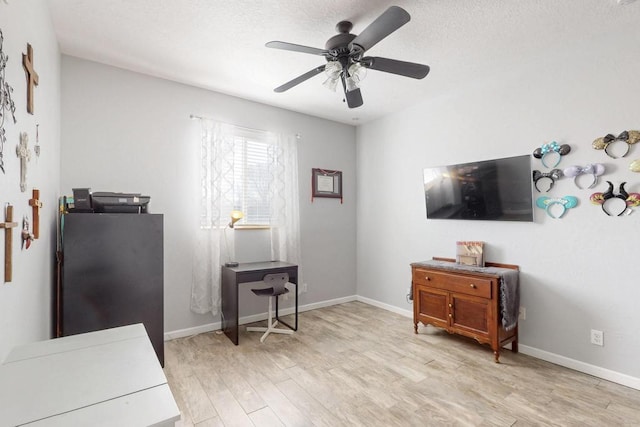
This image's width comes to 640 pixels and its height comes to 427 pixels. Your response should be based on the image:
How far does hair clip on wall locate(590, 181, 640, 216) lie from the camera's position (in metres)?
2.28

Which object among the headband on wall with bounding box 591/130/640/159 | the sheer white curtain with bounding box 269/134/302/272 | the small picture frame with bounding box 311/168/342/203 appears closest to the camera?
the headband on wall with bounding box 591/130/640/159

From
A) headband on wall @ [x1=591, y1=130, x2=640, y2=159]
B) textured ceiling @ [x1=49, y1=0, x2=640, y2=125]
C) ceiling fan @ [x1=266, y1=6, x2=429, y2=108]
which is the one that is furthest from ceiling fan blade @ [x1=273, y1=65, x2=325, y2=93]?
headband on wall @ [x1=591, y1=130, x2=640, y2=159]

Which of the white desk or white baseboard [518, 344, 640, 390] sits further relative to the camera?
white baseboard [518, 344, 640, 390]

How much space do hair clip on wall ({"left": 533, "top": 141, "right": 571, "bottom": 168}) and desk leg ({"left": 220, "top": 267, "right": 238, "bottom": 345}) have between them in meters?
3.08

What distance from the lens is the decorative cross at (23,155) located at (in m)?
1.35

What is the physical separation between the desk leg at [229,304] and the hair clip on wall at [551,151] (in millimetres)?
3081

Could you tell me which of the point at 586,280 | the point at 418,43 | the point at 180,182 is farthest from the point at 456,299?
the point at 180,182

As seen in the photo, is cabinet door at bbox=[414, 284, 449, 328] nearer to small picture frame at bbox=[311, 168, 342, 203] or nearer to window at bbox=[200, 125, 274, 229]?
small picture frame at bbox=[311, 168, 342, 203]

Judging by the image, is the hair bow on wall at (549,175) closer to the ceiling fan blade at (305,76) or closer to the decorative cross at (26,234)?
the ceiling fan blade at (305,76)

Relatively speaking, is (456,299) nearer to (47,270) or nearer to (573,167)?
(573,167)

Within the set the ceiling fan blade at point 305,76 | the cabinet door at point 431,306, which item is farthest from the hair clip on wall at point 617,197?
the ceiling fan blade at point 305,76

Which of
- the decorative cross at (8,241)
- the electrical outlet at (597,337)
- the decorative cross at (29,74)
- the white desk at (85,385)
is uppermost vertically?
the decorative cross at (29,74)

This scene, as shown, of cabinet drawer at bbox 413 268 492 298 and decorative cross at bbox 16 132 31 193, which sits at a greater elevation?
decorative cross at bbox 16 132 31 193

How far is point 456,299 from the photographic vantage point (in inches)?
118
